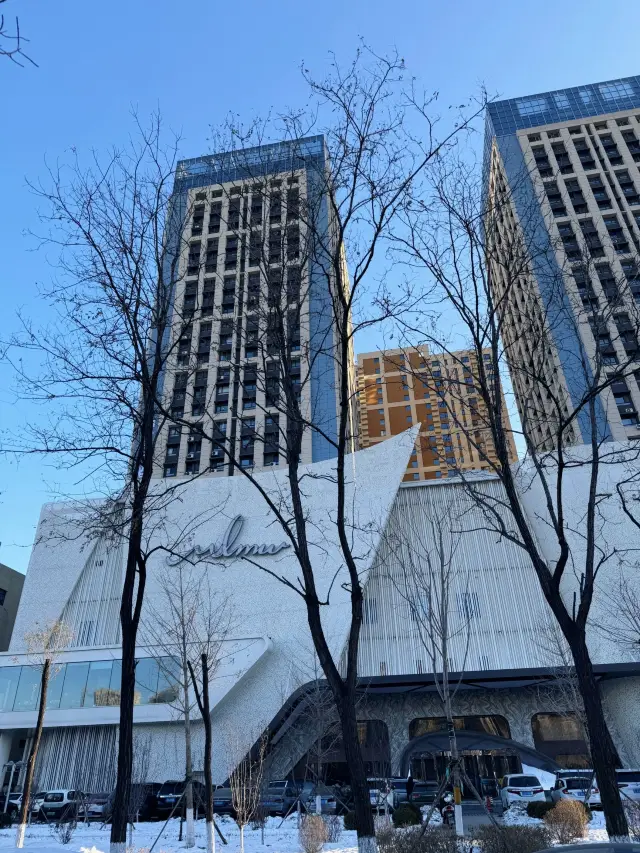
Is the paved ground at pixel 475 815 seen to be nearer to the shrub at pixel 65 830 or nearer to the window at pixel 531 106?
the shrub at pixel 65 830

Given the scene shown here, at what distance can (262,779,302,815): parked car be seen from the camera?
2355 cm

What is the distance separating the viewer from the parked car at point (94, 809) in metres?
23.5

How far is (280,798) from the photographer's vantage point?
24.1 metres

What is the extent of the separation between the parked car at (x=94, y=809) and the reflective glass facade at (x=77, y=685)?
543 centimetres

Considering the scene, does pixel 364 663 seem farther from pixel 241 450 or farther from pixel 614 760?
pixel 614 760

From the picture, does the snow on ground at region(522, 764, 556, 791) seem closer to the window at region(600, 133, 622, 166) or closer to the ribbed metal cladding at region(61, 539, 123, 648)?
the ribbed metal cladding at region(61, 539, 123, 648)

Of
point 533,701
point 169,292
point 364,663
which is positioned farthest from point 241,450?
point 169,292

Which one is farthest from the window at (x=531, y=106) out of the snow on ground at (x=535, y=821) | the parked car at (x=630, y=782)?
the snow on ground at (x=535, y=821)

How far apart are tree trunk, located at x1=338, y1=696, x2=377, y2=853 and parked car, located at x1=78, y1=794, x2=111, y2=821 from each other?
21150 mm

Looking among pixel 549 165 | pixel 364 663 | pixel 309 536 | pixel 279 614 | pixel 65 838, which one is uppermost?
pixel 549 165

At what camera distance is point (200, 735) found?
2977 centimetres

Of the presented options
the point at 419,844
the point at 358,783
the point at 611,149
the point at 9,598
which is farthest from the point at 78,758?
the point at 611,149

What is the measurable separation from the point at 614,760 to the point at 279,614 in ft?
84.9

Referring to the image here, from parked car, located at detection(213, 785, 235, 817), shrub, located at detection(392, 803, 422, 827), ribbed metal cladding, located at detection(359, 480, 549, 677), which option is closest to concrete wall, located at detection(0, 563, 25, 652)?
ribbed metal cladding, located at detection(359, 480, 549, 677)
